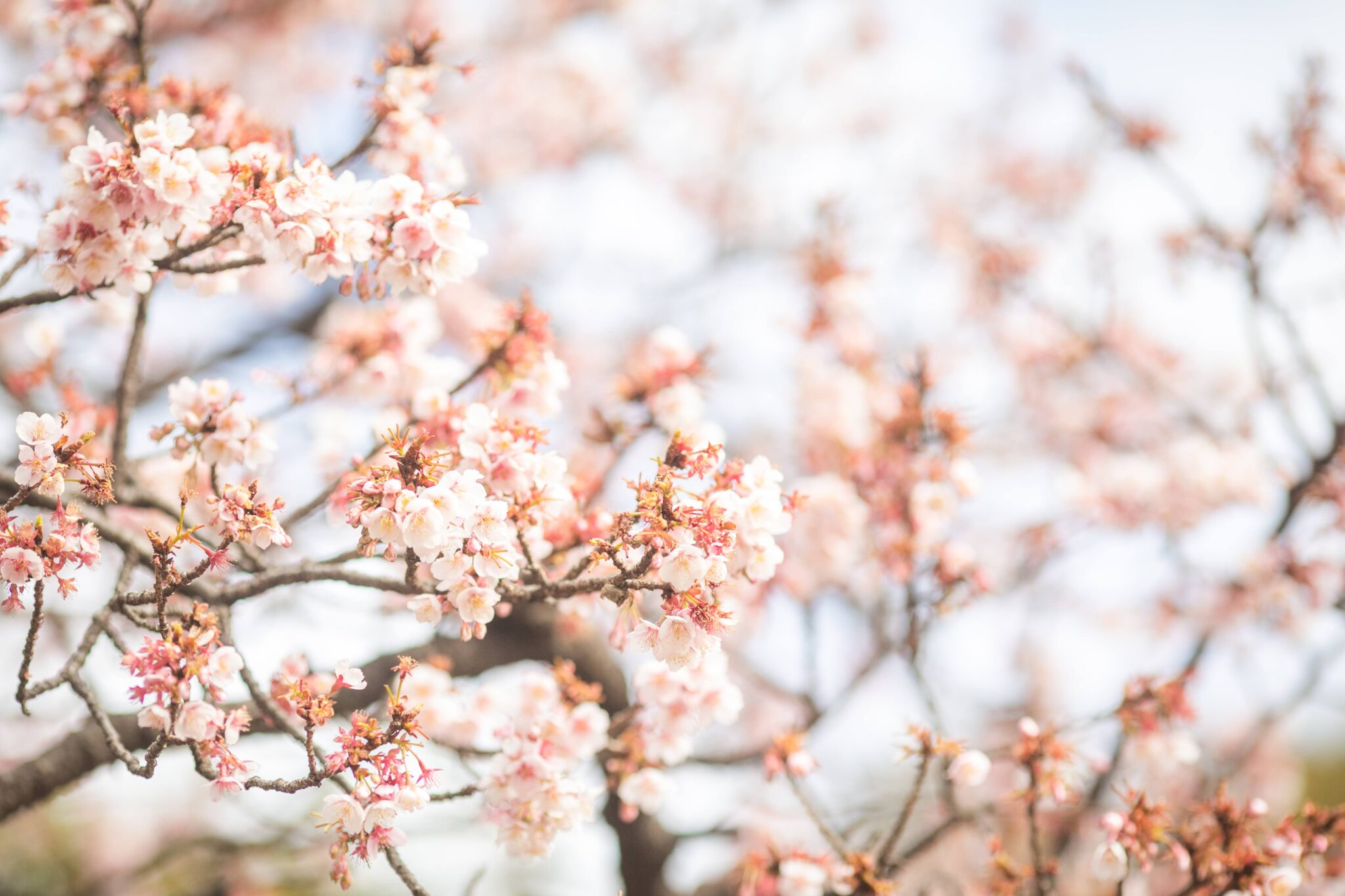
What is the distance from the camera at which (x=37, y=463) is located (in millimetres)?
1810

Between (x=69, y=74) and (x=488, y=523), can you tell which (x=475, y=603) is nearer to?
(x=488, y=523)

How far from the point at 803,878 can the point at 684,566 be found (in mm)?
1668

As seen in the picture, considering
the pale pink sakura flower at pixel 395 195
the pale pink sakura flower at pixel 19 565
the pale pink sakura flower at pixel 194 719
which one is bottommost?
the pale pink sakura flower at pixel 194 719

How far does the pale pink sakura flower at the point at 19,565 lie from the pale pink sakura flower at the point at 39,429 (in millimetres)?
238

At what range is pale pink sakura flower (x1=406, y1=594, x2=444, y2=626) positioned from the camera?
2.02 m

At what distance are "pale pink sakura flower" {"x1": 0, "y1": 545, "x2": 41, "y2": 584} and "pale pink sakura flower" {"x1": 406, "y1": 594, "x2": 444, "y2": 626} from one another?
2.54 feet

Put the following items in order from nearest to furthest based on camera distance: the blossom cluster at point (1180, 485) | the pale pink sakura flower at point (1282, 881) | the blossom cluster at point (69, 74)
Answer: the pale pink sakura flower at point (1282, 881) → the blossom cluster at point (69, 74) → the blossom cluster at point (1180, 485)

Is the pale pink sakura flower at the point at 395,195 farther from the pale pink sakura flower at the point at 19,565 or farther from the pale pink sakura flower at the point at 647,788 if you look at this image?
the pale pink sakura flower at the point at 647,788

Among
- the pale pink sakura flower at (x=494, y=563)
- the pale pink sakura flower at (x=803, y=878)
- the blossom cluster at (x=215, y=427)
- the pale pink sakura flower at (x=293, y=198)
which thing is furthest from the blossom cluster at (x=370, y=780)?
the pale pink sakura flower at (x=803, y=878)

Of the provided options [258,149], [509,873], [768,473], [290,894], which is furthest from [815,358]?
[290,894]

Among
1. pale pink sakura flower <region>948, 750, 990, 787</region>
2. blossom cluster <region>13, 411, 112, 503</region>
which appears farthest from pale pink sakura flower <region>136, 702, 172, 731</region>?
pale pink sakura flower <region>948, 750, 990, 787</region>

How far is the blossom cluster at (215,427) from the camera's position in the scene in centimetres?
237

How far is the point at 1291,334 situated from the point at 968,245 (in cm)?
457

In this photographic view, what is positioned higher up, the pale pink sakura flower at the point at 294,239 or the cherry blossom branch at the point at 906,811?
the pale pink sakura flower at the point at 294,239
